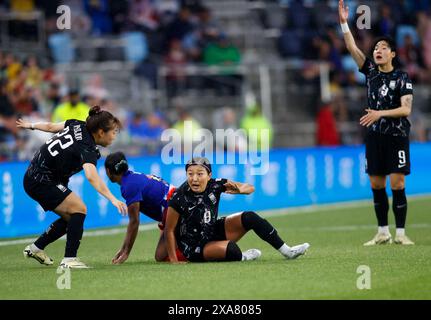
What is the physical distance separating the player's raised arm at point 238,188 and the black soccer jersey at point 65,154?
4.53 feet

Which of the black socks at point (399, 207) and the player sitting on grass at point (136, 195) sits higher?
the player sitting on grass at point (136, 195)

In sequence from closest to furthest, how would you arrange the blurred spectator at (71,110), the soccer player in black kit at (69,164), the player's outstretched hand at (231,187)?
the soccer player in black kit at (69,164) → the player's outstretched hand at (231,187) → the blurred spectator at (71,110)

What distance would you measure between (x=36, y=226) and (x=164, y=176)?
317 cm

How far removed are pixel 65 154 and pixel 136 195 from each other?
934mm

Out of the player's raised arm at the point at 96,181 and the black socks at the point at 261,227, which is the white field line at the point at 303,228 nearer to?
the player's raised arm at the point at 96,181

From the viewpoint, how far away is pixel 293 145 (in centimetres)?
2738

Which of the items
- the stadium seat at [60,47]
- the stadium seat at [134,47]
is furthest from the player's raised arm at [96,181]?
the stadium seat at [134,47]

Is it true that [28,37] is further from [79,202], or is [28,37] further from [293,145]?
[79,202]

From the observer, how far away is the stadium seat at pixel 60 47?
25297 millimetres

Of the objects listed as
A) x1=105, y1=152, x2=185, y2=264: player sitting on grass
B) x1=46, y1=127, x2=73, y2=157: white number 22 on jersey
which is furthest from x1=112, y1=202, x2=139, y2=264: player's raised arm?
x1=46, y1=127, x2=73, y2=157: white number 22 on jersey

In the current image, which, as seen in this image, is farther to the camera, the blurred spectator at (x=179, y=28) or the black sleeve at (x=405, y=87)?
the blurred spectator at (x=179, y=28)

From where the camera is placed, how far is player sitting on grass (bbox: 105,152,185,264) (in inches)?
458

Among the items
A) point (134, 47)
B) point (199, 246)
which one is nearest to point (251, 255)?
point (199, 246)

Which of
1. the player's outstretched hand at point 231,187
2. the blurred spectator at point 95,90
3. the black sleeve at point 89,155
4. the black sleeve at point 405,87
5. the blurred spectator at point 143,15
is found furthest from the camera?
the blurred spectator at point 143,15
